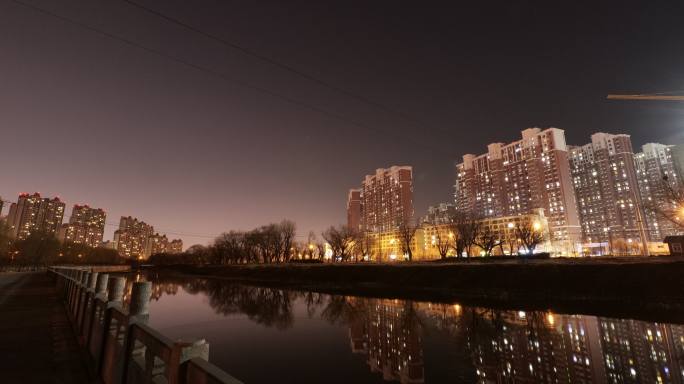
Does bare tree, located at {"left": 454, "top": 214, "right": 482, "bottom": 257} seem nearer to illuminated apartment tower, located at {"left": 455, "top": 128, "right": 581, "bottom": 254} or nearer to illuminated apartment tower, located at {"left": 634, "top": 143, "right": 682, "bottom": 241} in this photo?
illuminated apartment tower, located at {"left": 455, "top": 128, "right": 581, "bottom": 254}

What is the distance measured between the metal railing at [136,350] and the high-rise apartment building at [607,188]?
17633cm

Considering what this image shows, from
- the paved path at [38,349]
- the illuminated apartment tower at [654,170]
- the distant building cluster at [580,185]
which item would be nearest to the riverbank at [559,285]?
the paved path at [38,349]

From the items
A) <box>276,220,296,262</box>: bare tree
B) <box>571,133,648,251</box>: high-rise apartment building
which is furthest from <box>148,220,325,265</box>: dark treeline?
<box>571,133,648,251</box>: high-rise apartment building

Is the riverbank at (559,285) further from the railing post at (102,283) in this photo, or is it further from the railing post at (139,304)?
the railing post at (102,283)

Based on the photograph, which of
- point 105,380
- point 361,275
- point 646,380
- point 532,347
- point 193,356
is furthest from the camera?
point 361,275

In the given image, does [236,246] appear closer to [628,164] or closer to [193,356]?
[193,356]

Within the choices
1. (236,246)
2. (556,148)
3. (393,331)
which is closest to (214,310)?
(393,331)

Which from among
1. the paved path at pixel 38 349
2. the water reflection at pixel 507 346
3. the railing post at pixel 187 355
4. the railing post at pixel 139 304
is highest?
the railing post at pixel 139 304

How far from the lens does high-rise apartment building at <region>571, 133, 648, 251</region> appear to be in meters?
148

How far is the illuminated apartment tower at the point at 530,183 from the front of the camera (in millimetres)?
148250

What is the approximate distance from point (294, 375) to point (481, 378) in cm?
648

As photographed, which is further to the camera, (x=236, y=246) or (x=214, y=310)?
(x=236, y=246)

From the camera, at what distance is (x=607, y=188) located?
155 m

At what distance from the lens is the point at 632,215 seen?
486 ft
